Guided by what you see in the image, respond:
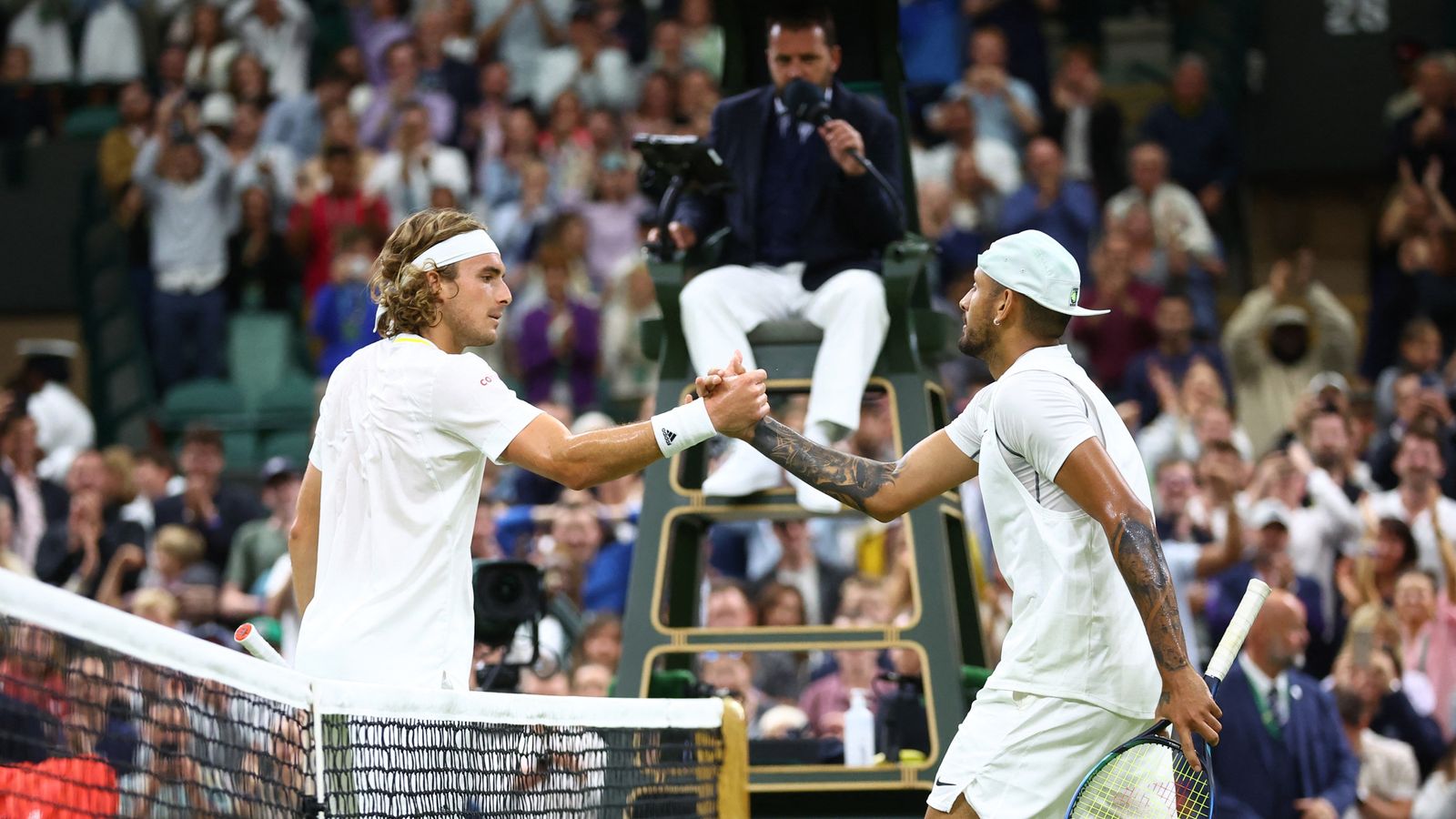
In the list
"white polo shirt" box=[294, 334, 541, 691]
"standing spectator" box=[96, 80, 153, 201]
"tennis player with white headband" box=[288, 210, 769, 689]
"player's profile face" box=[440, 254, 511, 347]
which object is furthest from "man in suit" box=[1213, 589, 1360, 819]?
"standing spectator" box=[96, 80, 153, 201]

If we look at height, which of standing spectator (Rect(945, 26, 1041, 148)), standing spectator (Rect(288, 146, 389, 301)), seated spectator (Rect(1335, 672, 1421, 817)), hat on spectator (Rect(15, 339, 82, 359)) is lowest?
seated spectator (Rect(1335, 672, 1421, 817))

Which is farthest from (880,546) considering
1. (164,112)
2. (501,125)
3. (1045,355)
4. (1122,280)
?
(164,112)

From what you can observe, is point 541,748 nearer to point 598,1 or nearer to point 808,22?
point 808,22

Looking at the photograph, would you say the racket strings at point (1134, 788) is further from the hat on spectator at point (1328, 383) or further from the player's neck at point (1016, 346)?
the hat on spectator at point (1328, 383)

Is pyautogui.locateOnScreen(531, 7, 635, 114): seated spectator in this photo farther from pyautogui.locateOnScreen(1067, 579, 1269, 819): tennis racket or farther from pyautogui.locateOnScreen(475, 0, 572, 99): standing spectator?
pyautogui.locateOnScreen(1067, 579, 1269, 819): tennis racket

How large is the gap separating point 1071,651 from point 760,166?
3.49m

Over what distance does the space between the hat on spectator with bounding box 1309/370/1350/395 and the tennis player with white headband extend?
7.22 metres

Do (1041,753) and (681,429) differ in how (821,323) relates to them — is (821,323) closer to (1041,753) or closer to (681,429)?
(681,429)

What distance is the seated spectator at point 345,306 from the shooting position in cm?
1439

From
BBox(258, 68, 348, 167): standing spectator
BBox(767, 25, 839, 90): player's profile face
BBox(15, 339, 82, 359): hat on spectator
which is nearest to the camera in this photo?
BBox(767, 25, 839, 90): player's profile face

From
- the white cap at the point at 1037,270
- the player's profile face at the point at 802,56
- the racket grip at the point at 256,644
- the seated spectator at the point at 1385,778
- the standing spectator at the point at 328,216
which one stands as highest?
the standing spectator at the point at 328,216

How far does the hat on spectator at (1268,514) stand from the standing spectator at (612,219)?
4992 mm

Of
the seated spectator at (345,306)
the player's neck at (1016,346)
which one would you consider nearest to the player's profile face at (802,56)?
the player's neck at (1016,346)

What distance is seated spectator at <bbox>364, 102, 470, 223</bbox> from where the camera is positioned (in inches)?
592
